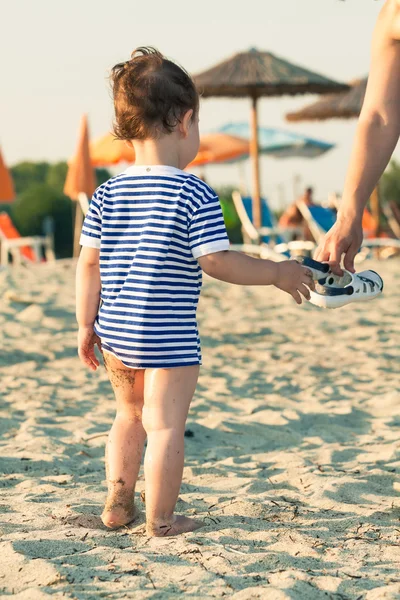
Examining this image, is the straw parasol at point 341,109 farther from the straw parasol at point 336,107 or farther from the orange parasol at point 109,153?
the orange parasol at point 109,153

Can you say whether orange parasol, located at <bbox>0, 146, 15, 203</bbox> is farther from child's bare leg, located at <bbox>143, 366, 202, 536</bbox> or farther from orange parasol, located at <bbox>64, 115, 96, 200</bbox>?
child's bare leg, located at <bbox>143, 366, 202, 536</bbox>

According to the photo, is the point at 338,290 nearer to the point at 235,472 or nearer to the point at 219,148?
the point at 235,472

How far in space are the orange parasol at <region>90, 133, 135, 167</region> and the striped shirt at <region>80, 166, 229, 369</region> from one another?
11.5 metres

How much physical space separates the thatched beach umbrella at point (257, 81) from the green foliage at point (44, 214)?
355 inches

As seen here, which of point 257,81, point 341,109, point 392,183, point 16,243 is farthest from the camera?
point 392,183

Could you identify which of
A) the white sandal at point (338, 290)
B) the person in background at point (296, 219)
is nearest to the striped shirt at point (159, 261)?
the white sandal at point (338, 290)

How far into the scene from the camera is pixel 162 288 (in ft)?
8.01

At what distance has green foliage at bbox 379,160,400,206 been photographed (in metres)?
27.4

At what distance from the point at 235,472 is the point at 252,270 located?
116cm

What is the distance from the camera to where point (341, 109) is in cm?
1502

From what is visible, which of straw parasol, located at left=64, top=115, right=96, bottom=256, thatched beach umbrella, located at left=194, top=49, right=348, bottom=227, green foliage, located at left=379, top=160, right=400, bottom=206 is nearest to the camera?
thatched beach umbrella, located at left=194, top=49, right=348, bottom=227

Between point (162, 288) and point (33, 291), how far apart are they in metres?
5.88

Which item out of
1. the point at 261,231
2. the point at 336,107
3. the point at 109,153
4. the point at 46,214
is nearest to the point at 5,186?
the point at 109,153

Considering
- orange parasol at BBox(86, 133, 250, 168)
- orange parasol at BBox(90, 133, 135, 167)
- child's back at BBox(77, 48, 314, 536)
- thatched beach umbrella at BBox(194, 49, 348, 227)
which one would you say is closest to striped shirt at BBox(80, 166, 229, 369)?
child's back at BBox(77, 48, 314, 536)
